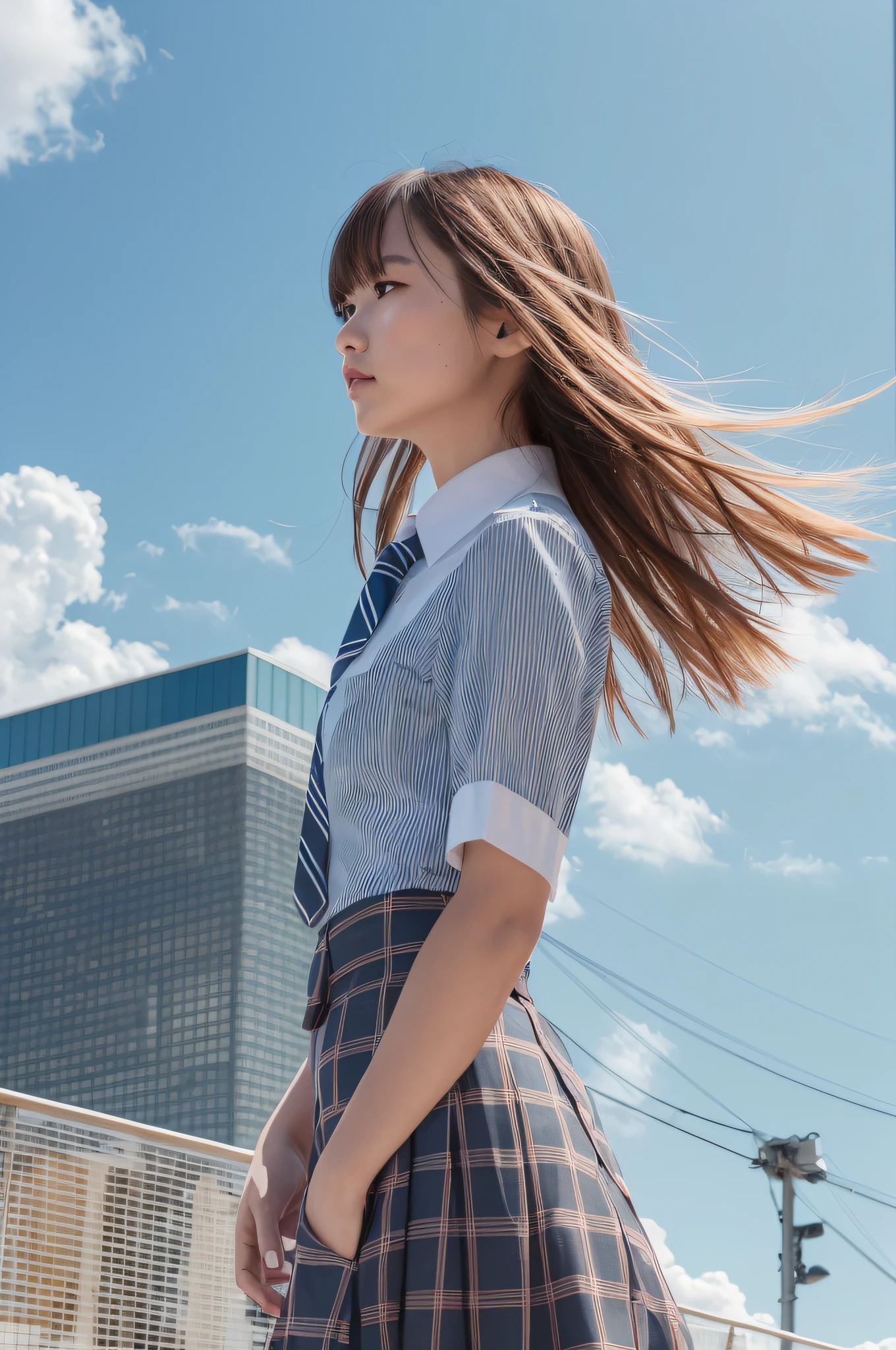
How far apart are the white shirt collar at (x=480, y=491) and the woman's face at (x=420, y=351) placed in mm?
49

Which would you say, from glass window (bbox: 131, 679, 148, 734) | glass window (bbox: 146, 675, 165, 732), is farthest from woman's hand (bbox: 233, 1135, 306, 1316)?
glass window (bbox: 131, 679, 148, 734)

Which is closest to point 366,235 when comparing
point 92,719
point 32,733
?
point 92,719

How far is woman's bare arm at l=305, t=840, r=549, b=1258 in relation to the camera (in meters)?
0.58

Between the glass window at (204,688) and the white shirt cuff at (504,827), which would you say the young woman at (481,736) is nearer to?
the white shirt cuff at (504,827)

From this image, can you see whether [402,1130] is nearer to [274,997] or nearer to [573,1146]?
[573,1146]

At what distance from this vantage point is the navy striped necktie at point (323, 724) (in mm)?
740

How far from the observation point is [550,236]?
90 cm

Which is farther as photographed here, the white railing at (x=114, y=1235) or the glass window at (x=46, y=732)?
the glass window at (x=46, y=732)

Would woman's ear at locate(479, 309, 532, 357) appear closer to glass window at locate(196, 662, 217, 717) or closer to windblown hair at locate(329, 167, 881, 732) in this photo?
windblown hair at locate(329, 167, 881, 732)

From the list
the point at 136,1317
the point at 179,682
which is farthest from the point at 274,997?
the point at 136,1317

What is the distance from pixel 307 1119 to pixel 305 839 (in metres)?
0.21

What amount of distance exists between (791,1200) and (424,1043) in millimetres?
13084

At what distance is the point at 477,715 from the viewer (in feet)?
2.16

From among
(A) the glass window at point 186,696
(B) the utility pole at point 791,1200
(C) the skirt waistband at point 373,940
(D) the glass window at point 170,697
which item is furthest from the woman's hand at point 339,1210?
(D) the glass window at point 170,697
